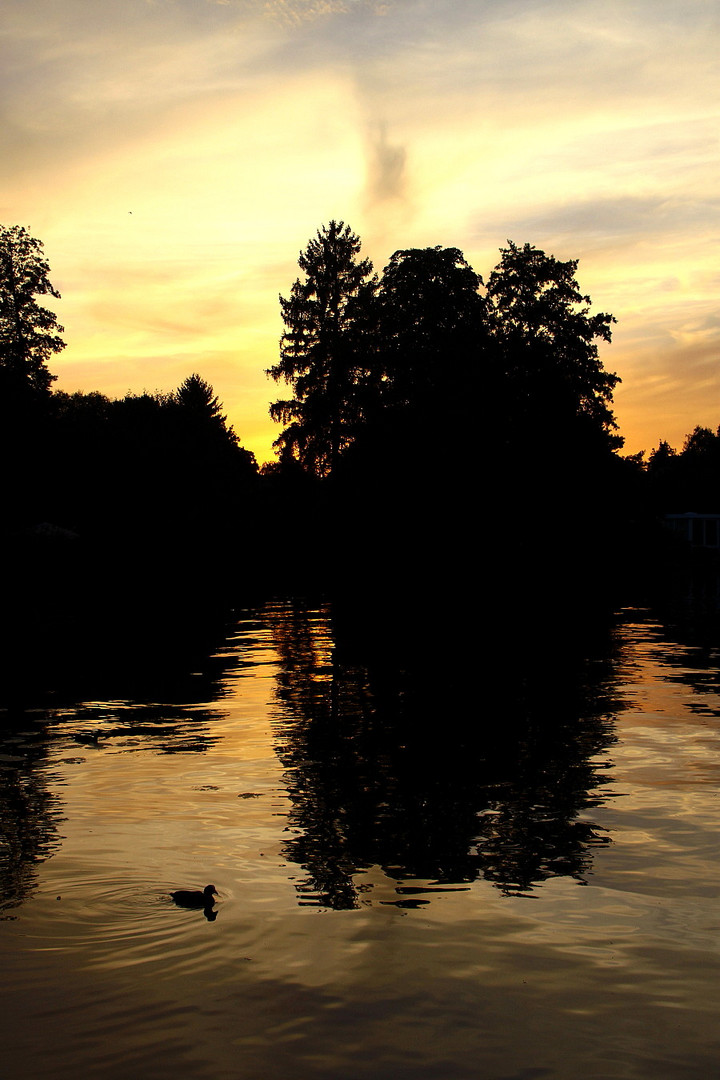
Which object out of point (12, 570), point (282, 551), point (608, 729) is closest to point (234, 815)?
point (608, 729)

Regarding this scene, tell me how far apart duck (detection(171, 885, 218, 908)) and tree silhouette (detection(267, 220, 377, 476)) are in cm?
6689

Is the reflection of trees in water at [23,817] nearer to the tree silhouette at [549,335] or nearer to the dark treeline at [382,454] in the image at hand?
the dark treeline at [382,454]

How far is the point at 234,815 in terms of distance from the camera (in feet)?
40.2

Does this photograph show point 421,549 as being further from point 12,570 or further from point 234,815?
point 234,815

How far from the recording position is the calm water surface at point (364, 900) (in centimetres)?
676

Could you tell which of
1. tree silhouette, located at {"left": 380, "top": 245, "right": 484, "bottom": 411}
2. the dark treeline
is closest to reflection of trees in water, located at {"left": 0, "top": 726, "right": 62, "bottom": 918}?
the dark treeline

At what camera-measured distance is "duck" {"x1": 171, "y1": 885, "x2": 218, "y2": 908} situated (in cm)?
895

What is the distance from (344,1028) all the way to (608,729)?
37.2ft

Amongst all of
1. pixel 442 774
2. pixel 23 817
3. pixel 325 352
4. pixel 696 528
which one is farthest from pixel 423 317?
pixel 23 817

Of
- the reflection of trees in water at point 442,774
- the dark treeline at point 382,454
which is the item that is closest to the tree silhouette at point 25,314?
the dark treeline at point 382,454

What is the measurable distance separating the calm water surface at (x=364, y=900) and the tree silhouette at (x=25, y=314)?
60944 millimetres

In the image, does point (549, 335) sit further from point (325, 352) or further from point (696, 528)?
point (696, 528)

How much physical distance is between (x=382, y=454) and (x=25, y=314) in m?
28.9

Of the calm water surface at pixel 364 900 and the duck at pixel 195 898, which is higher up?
the duck at pixel 195 898
